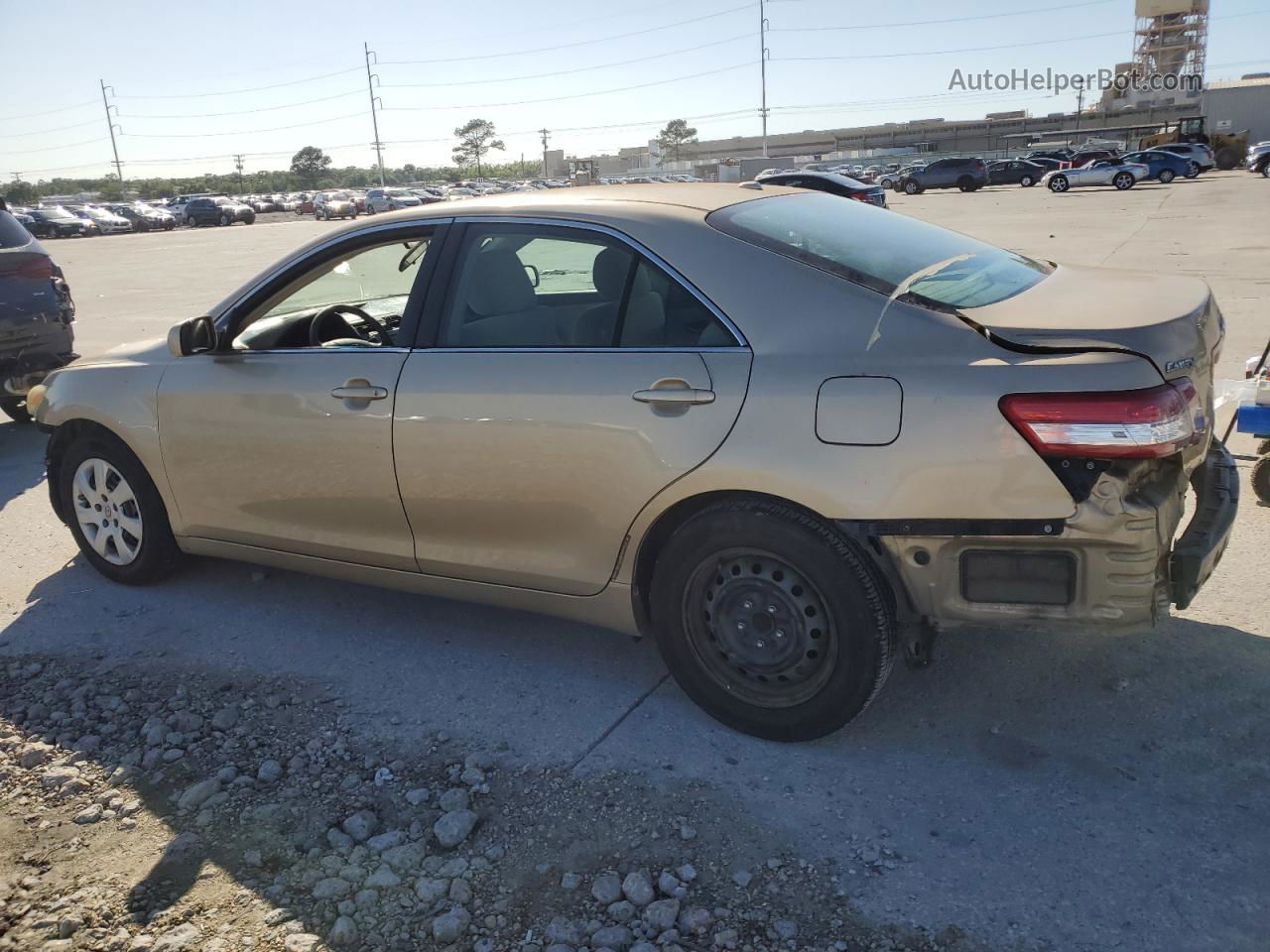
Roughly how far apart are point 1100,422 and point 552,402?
1.64 m

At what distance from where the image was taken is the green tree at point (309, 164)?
452ft

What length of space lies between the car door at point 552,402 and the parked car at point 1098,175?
42.6 meters

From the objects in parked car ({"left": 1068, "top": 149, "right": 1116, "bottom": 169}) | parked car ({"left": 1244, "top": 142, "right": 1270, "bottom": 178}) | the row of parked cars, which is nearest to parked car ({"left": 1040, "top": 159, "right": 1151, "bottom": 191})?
the row of parked cars

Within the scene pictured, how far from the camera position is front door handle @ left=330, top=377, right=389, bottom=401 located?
12.0 ft

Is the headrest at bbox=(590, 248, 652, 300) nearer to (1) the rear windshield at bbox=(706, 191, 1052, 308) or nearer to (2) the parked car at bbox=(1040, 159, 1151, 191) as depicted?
(1) the rear windshield at bbox=(706, 191, 1052, 308)

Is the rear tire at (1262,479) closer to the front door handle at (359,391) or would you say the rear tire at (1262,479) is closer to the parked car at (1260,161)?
the front door handle at (359,391)

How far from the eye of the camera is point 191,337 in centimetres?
404

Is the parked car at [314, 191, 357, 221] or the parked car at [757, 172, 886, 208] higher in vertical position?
the parked car at [314, 191, 357, 221]

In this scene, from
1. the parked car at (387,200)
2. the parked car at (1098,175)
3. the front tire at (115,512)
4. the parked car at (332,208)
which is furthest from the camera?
the parked car at (332,208)

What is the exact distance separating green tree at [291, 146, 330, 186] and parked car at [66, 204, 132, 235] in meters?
85.8

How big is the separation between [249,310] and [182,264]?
24.3 m

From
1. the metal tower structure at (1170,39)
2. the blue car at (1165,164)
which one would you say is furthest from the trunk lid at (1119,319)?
the metal tower structure at (1170,39)

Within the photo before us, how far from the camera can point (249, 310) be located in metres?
4.13

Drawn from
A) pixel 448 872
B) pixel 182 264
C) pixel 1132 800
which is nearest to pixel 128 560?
pixel 448 872
